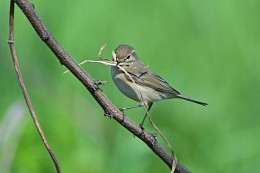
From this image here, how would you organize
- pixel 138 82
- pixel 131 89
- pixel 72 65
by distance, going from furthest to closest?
pixel 138 82 → pixel 131 89 → pixel 72 65

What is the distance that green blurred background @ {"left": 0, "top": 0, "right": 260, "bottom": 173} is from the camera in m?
3.50

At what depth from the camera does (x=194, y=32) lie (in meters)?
5.07

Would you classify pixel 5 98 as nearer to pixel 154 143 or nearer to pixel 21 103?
pixel 21 103

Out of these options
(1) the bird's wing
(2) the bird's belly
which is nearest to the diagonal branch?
(2) the bird's belly

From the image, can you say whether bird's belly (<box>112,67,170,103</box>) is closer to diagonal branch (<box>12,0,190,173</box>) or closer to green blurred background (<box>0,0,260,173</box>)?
green blurred background (<box>0,0,260,173</box>)

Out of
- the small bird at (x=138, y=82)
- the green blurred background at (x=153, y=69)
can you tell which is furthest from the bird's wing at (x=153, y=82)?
the green blurred background at (x=153, y=69)

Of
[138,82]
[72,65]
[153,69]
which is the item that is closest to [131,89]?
[138,82]

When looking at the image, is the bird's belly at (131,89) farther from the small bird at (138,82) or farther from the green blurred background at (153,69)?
the green blurred background at (153,69)

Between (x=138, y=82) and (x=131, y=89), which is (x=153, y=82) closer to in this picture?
(x=138, y=82)

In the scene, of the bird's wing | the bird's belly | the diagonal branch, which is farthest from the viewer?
the bird's wing

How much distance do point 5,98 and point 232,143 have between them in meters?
1.60

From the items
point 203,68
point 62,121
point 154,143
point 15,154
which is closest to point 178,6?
point 203,68

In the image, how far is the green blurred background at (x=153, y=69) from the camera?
3502 mm

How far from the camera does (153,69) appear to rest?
4859mm
